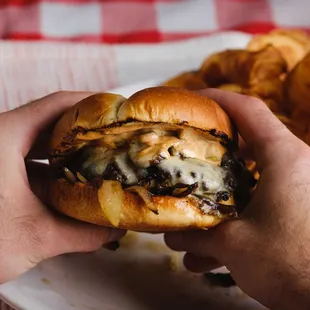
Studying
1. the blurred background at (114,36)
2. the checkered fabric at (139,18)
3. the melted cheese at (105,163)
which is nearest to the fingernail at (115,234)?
the melted cheese at (105,163)

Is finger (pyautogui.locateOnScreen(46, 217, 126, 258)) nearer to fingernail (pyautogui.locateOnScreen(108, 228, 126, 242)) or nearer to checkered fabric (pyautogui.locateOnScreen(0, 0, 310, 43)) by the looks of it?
fingernail (pyautogui.locateOnScreen(108, 228, 126, 242))

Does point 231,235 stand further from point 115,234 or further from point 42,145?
point 42,145

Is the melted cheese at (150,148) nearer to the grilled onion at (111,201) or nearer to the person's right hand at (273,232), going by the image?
the grilled onion at (111,201)

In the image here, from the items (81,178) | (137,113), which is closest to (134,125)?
(137,113)

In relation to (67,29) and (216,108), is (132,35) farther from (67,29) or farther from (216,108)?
(216,108)

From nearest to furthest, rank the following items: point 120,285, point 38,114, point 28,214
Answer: point 28,214
point 38,114
point 120,285
